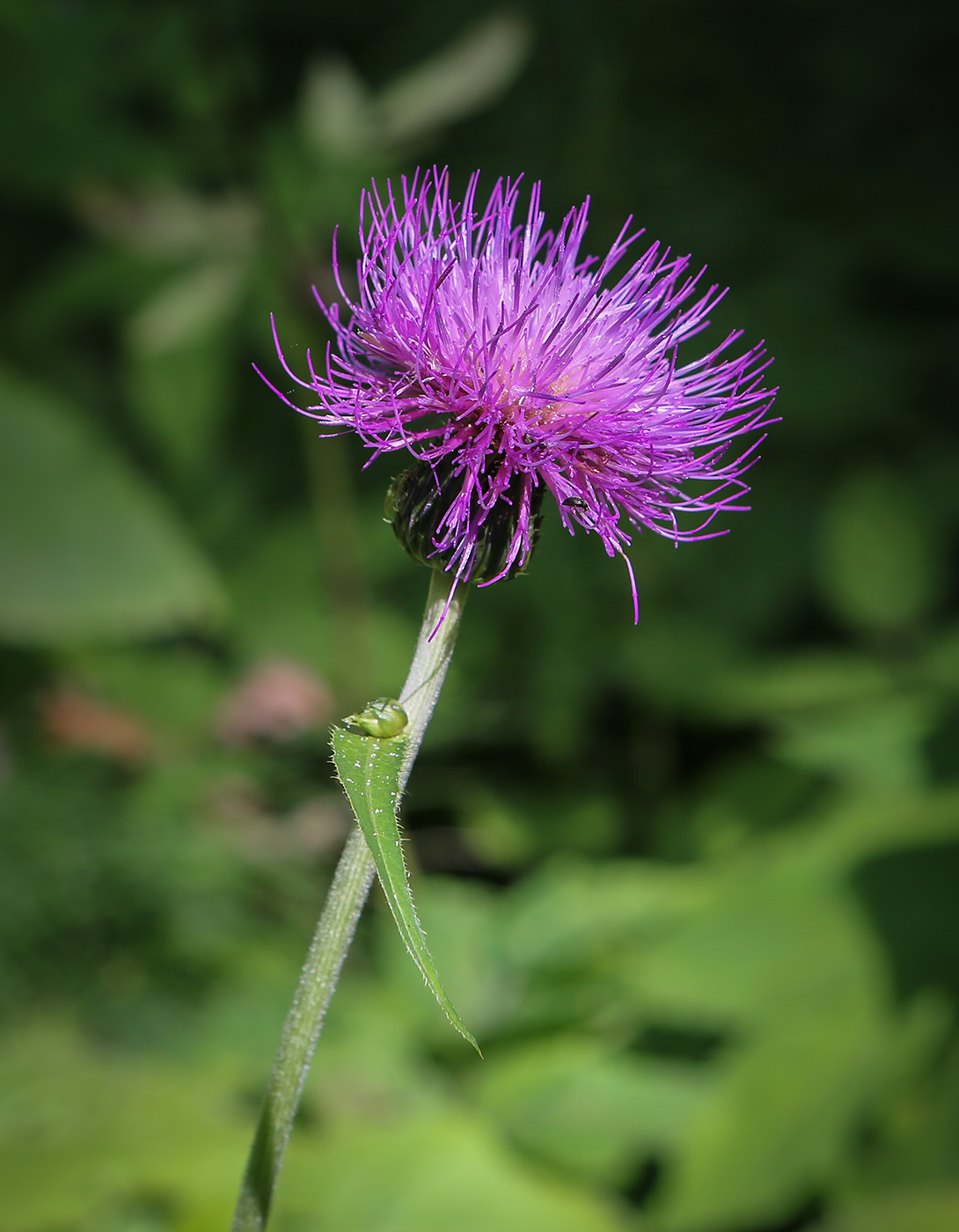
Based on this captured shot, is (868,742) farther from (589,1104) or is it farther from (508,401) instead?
(508,401)

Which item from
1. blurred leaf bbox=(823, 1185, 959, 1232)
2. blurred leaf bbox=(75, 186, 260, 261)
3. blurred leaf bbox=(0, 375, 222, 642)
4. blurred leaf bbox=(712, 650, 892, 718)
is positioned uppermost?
blurred leaf bbox=(75, 186, 260, 261)

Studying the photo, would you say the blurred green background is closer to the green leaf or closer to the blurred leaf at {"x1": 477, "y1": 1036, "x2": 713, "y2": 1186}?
the blurred leaf at {"x1": 477, "y1": 1036, "x2": 713, "y2": 1186}

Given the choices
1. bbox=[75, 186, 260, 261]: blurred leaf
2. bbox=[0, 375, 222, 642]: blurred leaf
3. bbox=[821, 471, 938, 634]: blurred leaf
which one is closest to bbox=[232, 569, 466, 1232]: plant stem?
bbox=[0, 375, 222, 642]: blurred leaf

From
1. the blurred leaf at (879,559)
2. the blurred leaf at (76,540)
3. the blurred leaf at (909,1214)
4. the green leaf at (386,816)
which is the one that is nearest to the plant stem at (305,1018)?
the green leaf at (386,816)

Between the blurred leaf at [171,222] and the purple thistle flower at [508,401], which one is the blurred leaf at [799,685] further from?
the purple thistle flower at [508,401]

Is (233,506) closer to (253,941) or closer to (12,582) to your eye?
(12,582)
